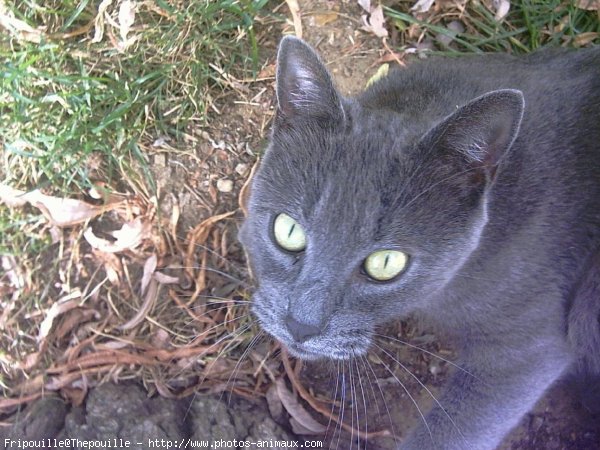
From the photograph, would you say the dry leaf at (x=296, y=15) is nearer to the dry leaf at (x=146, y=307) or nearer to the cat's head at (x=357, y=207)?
the cat's head at (x=357, y=207)

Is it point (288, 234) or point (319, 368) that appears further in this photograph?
point (319, 368)

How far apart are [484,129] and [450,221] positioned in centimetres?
24

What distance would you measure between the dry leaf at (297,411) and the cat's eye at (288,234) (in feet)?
2.59

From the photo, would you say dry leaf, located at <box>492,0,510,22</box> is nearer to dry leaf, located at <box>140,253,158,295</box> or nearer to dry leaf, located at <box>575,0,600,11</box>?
dry leaf, located at <box>575,0,600,11</box>

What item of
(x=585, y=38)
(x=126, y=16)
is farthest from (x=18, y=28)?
(x=585, y=38)

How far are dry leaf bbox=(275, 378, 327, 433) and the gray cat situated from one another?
353 mm

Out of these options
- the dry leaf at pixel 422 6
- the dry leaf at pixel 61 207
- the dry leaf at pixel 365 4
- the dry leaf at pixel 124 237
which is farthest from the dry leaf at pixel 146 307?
the dry leaf at pixel 422 6

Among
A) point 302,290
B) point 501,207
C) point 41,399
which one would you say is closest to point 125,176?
point 41,399

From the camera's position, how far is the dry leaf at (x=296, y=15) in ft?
7.80

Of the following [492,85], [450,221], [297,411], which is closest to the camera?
[450,221]

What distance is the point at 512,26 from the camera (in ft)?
8.16

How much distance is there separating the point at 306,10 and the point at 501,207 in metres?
1.21

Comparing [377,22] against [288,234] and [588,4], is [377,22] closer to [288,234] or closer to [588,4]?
[588,4]

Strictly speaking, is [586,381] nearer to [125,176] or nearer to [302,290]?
[302,290]
